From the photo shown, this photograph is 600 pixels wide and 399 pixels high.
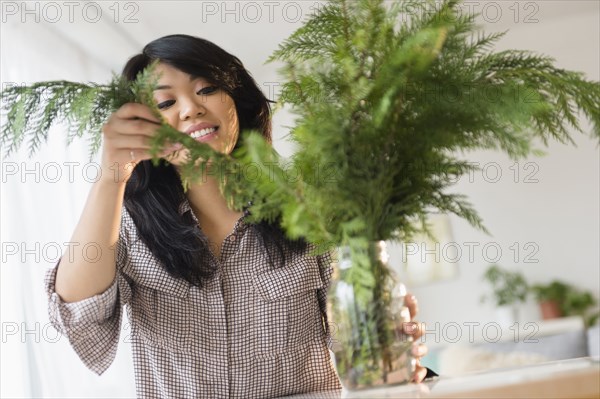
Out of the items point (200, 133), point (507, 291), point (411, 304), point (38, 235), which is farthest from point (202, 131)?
point (507, 291)

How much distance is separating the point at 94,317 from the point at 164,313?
0.17m

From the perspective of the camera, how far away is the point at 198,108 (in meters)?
1.35

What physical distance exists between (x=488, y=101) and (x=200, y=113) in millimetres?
622

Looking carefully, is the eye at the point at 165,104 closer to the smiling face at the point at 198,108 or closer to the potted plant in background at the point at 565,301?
the smiling face at the point at 198,108

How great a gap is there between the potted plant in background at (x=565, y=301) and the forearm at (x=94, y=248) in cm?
469

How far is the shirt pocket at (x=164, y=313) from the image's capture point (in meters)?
1.38

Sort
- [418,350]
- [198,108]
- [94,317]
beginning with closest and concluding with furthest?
[418,350] < [94,317] < [198,108]

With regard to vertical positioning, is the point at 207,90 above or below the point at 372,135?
above

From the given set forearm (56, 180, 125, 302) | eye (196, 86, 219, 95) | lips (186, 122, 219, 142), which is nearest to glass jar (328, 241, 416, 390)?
forearm (56, 180, 125, 302)

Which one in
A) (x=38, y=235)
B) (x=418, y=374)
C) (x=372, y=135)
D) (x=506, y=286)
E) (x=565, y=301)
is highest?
(x=372, y=135)

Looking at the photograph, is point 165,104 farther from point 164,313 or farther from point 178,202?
point 164,313

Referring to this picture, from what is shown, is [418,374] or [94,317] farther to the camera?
[94,317]

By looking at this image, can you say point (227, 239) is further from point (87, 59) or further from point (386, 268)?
point (87, 59)

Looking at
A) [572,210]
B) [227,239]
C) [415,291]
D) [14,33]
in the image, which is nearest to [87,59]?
[14,33]
